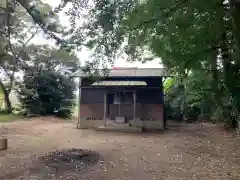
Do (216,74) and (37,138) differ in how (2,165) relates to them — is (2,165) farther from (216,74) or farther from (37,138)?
(216,74)

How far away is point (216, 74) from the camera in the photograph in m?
15.0

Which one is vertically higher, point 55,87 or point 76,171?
point 55,87

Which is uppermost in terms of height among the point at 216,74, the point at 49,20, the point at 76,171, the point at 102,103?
the point at 49,20

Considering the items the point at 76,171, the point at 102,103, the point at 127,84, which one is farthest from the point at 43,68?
the point at 76,171

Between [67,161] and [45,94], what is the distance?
54.5 ft

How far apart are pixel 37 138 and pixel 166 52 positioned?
7731 mm

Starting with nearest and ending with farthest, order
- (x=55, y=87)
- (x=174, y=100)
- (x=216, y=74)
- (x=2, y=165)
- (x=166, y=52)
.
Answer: (x=2, y=165) < (x=166, y=52) < (x=216, y=74) < (x=174, y=100) < (x=55, y=87)

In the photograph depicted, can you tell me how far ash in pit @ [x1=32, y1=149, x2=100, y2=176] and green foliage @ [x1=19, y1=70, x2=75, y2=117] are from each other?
50.3 ft

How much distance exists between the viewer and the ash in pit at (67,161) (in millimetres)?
7945

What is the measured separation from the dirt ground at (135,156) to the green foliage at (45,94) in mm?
9031

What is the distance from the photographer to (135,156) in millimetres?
10008

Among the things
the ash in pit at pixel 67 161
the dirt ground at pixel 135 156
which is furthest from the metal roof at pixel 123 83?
the ash in pit at pixel 67 161

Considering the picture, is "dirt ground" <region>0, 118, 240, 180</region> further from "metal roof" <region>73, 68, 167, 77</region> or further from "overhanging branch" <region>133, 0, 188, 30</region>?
"metal roof" <region>73, 68, 167, 77</region>

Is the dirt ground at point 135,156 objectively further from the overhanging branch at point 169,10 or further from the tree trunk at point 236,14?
the overhanging branch at point 169,10
